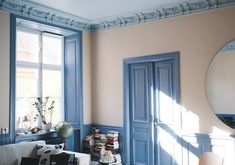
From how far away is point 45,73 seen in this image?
5.49 metres

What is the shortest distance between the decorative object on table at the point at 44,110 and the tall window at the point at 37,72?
0.08 metres

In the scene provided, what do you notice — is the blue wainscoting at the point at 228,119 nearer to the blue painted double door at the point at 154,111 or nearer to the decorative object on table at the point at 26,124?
the blue painted double door at the point at 154,111

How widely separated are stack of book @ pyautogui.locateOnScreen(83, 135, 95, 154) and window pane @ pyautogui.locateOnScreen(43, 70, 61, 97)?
3.80 feet

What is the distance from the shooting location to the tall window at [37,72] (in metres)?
5.00

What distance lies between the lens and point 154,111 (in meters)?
5.13

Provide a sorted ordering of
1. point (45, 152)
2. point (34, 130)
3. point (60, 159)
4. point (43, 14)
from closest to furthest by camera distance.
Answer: point (60, 159)
point (45, 152)
point (34, 130)
point (43, 14)

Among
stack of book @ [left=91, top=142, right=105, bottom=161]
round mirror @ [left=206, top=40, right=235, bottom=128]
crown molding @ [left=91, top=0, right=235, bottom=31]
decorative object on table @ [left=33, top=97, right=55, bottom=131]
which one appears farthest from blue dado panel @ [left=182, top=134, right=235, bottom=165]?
decorative object on table @ [left=33, top=97, right=55, bottom=131]

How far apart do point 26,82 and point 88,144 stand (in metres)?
1.84

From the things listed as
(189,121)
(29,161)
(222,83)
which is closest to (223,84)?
(222,83)

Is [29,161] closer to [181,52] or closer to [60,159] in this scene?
[60,159]

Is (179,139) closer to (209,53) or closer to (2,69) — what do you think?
(209,53)

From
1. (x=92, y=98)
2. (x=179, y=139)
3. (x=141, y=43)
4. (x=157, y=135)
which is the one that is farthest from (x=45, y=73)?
(x=179, y=139)

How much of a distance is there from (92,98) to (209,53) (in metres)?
2.79

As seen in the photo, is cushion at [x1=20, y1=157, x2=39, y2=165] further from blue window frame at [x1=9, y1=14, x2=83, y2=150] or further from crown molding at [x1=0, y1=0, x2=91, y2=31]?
crown molding at [x1=0, y1=0, x2=91, y2=31]
